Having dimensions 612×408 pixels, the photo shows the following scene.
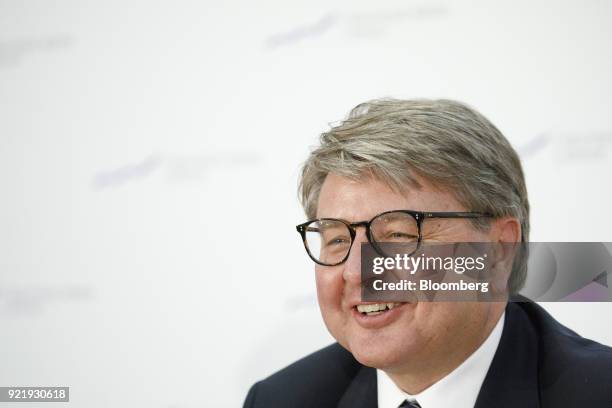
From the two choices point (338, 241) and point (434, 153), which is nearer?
point (434, 153)

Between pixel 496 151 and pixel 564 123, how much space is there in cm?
96

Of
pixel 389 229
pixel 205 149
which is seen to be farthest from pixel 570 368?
pixel 205 149

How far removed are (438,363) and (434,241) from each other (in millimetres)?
332

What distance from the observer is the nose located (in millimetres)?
1643

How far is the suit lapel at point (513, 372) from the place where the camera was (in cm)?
169

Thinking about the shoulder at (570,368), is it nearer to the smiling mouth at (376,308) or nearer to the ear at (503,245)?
the ear at (503,245)

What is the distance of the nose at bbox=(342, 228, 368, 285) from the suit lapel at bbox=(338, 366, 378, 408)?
0.46 meters

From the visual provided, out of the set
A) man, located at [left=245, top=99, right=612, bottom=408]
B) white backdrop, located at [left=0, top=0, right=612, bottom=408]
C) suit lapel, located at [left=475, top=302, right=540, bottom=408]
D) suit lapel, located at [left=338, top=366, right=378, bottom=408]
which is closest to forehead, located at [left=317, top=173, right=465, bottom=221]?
man, located at [left=245, top=99, right=612, bottom=408]

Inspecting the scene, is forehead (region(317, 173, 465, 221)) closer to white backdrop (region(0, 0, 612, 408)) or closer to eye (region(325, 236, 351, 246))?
eye (region(325, 236, 351, 246))

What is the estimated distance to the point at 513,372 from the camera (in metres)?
1.73

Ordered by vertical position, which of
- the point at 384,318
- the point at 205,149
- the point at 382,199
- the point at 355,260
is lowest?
the point at 384,318

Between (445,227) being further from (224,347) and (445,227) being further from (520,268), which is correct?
(224,347)

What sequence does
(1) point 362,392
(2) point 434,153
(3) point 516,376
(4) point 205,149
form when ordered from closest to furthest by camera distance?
1. (2) point 434,153
2. (3) point 516,376
3. (1) point 362,392
4. (4) point 205,149

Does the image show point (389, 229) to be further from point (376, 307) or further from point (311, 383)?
point (311, 383)
